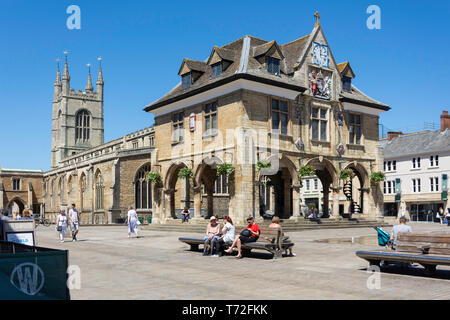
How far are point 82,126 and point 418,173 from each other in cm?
7935

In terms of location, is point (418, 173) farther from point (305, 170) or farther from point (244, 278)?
point (244, 278)

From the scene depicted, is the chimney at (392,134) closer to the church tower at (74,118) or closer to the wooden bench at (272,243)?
the wooden bench at (272,243)

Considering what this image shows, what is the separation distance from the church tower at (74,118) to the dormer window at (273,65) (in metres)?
86.6

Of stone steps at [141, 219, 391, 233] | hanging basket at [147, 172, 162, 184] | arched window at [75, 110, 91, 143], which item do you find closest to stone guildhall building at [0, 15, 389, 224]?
hanging basket at [147, 172, 162, 184]

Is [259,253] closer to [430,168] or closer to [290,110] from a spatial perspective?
[290,110]

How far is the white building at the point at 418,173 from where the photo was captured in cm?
5075

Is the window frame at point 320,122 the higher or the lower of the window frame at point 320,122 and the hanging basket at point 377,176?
the higher

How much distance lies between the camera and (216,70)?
29.4m

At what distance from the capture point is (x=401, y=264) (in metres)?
11.6

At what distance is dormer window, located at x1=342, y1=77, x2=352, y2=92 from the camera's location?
32.8 meters

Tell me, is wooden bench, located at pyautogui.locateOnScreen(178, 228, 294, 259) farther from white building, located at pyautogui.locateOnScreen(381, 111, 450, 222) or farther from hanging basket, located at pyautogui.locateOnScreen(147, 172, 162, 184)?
white building, located at pyautogui.locateOnScreen(381, 111, 450, 222)

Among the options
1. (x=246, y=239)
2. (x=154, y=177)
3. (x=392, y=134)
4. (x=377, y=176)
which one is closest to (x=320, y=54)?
(x=377, y=176)

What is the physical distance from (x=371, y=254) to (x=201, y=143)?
1979 cm

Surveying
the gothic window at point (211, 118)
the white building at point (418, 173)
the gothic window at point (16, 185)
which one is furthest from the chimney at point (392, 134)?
the gothic window at point (16, 185)
